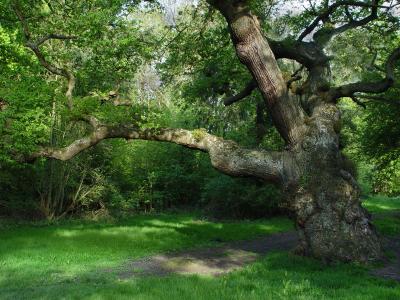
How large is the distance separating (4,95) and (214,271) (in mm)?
Result: 9817

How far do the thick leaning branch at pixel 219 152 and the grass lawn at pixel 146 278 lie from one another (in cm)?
253

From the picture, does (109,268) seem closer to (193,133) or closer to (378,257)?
(193,133)

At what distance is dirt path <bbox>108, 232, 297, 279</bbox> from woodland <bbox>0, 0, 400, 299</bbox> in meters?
0.08

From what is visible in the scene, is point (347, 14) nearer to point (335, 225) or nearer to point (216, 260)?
Answer: point (335, 225)

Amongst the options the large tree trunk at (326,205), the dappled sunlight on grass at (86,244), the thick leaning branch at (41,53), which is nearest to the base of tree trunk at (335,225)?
the large tree trunk at (326,205)

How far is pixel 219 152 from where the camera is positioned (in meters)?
14.8

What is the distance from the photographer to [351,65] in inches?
1064

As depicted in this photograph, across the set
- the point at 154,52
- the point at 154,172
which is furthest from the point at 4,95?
the point at 154,172

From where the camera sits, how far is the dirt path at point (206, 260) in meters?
12.8

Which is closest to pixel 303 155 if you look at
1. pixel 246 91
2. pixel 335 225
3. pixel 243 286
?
pixel 335 225

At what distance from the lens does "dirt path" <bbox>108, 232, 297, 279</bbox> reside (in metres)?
12.8

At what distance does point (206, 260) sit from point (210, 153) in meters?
3.26

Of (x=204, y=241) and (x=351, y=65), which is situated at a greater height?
(x=351, y=65)

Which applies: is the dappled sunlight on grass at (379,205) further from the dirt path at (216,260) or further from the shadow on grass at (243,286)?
the shadow on grass at (243,286)
